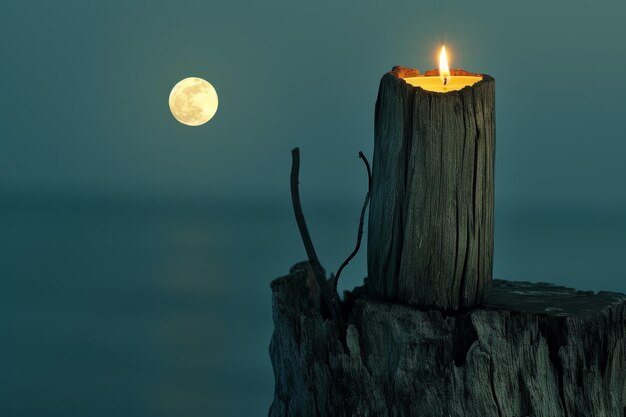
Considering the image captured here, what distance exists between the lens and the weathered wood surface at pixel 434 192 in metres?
2.84

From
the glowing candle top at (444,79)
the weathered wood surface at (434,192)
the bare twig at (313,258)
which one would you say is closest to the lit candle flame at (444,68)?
the glowing candle top at (444,79)

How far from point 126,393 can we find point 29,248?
9043 millimetres

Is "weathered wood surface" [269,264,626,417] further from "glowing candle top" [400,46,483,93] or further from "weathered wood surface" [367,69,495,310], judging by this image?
"glowing candle top" [400,46,483,93]

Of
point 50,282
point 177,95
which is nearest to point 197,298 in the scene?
point 50,282

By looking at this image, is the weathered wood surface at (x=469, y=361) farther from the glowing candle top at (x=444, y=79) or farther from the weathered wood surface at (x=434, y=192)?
the glowing candle top at (x=444, y=79)

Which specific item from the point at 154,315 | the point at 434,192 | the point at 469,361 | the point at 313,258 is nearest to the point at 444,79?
the point at 434,192

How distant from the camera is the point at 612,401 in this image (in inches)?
113

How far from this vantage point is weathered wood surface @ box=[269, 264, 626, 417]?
272cm

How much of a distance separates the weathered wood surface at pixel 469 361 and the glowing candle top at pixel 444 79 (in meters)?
0.81

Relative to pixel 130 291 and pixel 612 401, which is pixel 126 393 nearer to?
pixel 130 291

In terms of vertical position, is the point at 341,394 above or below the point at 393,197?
below

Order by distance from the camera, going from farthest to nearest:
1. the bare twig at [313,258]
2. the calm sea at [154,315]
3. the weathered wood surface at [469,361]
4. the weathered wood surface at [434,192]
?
the calm sea at [154,315]
the bare twig at [313,258]
the weathered wood surface at [434,192]
the weathered wood surface at [469,361]

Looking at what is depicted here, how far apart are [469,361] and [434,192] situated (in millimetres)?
571

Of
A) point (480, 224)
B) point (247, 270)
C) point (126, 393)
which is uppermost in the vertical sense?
point (480, 224)
